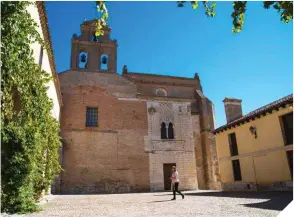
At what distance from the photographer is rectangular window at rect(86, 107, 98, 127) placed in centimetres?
2080

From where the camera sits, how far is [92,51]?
76.1ft

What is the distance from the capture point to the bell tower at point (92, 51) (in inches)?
896

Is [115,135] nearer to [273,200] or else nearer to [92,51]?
[92,51]

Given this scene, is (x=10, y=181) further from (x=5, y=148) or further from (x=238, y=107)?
(x=238, y=107)

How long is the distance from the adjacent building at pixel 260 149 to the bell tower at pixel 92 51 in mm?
11380

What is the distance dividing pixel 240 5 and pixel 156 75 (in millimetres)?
26199

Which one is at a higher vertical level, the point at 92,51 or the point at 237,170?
the point at 92,51

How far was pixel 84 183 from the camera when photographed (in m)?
18.9

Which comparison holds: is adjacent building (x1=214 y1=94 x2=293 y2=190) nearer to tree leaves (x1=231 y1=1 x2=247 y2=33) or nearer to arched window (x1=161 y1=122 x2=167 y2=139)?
arched window (x1=161 y1=122 x2=167 y2=139)

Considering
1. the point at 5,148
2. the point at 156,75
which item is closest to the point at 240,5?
the point at 5,148

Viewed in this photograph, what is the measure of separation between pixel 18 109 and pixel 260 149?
13.6 metres

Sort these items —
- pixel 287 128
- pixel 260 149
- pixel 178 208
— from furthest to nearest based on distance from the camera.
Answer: pixel 260 149 → pixel 287 128 → pixel 178 208

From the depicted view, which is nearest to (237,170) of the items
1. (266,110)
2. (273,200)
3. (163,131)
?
(266,110)

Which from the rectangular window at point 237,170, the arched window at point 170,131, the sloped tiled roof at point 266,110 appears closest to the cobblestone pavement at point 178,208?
the sloped tiled roof at point 266,110
